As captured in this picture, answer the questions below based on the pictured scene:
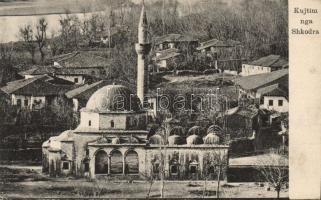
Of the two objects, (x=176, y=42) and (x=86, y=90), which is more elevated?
(x=176, y=42)

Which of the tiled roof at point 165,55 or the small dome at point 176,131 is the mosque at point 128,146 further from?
the tiled roof at point 165,55

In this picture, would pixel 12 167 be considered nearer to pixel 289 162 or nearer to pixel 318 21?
pixel 289 162

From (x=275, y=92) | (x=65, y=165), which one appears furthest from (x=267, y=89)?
(x=65, y=165)

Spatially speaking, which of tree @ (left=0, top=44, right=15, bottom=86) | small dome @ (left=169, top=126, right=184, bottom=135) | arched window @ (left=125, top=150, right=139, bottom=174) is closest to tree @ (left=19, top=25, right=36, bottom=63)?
tree @ (left=0, top=44, right=15, bottom=86)

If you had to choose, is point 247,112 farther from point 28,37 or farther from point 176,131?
point 28,37

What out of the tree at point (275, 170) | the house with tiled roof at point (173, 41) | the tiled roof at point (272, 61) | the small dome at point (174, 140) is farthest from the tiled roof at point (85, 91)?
the tree at point (275, 170)

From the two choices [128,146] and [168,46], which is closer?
[128,146]

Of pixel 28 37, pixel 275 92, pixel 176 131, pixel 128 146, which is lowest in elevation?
pixel 128 146
